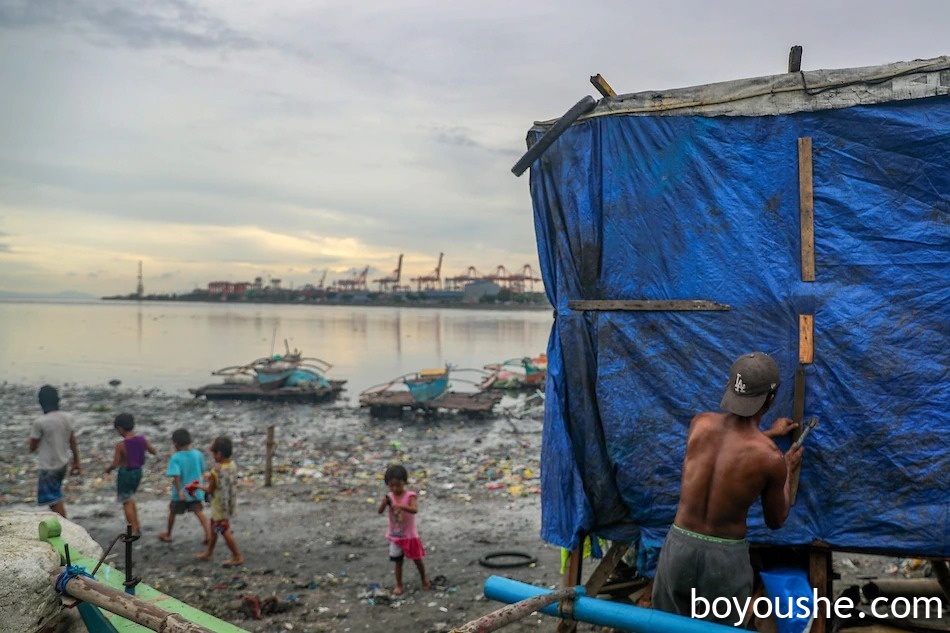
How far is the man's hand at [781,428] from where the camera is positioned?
380 cm

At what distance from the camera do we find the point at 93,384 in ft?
91.9

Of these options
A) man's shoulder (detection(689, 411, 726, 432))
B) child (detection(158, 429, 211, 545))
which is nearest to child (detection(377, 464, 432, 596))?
child (detection(158, 429, 211, 545))

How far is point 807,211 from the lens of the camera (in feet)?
12.8

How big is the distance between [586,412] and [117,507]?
7542mm

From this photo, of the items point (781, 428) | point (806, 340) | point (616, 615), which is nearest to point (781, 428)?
point (781, 428)

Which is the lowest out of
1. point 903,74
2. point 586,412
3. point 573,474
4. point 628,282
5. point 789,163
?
point 573,474

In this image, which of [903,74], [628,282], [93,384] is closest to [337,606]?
[628,282]

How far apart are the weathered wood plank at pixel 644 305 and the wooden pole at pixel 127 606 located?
270 cm

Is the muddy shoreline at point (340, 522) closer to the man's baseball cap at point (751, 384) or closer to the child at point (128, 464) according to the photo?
the child at point (128, 464)

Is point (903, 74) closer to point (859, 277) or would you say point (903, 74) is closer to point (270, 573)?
point (859, 277)

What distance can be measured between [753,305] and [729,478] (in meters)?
1.22

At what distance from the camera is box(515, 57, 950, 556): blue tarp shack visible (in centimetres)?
377

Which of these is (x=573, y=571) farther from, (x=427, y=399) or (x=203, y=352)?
→ (x=203, y=352)

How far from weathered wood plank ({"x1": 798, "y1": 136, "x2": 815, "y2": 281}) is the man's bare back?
114 centimetres
